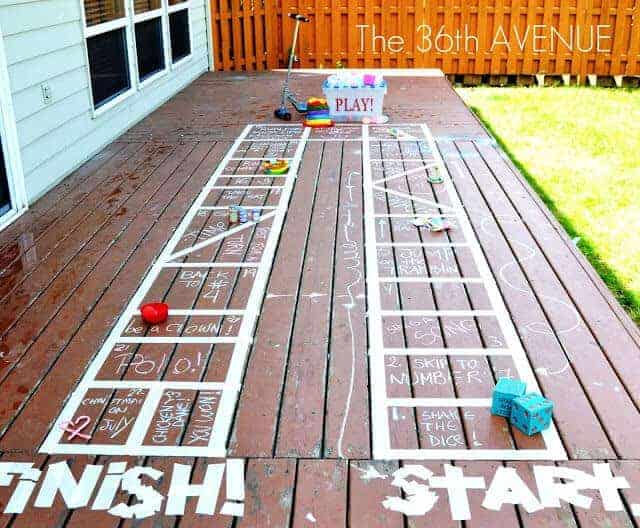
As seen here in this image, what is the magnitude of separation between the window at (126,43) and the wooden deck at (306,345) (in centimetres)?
132

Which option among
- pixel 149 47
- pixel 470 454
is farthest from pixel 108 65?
pixel 470 454

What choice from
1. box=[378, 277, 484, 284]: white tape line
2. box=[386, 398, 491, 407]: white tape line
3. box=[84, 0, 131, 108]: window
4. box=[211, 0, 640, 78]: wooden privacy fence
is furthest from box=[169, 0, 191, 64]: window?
box=[386, 398, 491, 407]: white tape line

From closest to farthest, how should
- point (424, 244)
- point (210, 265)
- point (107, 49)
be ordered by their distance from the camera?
point (210, 265) → point (424, 244) → point (107, 49)

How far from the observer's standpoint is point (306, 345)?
10.3ft

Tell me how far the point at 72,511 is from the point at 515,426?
1.46 m

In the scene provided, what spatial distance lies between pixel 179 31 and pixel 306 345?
646 centimetres

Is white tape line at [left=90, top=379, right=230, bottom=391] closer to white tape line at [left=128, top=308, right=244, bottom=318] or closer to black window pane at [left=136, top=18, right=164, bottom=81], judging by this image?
white tape line at [left=128, top=308, right=244, bottom=318]

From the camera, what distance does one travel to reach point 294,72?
32.5ft

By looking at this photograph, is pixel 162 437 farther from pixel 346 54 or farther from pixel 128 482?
pixel 346 54

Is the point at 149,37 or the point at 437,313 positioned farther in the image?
the point at 149,37

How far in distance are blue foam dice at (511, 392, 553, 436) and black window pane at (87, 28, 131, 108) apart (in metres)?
4.61

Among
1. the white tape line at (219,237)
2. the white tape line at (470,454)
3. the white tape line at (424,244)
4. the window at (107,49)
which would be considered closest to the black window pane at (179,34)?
the window at (107,49)

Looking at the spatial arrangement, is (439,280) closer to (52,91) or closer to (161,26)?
(52,91)

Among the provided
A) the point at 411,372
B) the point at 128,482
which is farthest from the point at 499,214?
the point at 128,482
